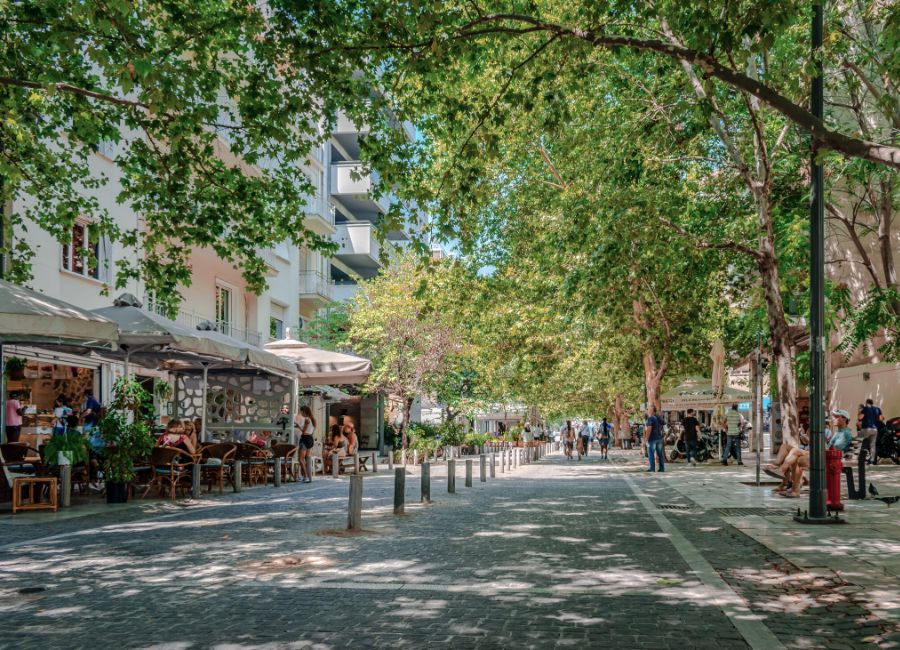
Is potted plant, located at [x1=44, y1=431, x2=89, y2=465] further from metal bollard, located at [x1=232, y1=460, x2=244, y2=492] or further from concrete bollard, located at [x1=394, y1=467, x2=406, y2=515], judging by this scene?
concrete bollard, located at [x1=394, y1=467, x2=406, y2=515]

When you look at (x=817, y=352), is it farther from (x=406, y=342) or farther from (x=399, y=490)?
(x=406, y=342)

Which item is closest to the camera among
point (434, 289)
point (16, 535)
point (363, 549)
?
point (363, 549)

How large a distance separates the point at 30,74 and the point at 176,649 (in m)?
10.5

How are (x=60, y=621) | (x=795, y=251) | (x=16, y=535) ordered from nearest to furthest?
1. (x=60, y=621)
2. (x=16, y=535)
3. (x=795, y=251)

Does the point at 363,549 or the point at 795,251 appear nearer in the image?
the point at 363,549

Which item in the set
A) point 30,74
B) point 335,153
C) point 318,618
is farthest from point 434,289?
point 335,153

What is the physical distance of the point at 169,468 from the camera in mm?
14508

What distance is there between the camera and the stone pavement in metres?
5.32

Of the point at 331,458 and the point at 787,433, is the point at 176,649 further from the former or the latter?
the point at 331,458

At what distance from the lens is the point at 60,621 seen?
5.61m

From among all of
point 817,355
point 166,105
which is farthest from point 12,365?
point 817,355

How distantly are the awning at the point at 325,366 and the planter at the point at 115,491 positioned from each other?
22.5 ft

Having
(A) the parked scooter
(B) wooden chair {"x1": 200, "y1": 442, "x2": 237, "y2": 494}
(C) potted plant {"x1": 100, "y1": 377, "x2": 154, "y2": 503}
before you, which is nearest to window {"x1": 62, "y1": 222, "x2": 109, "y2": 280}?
(B) wooden chair {"x1": 200, "y1": 442, "x2": 237, "y2": 494}

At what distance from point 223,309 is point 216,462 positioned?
15.5 m
